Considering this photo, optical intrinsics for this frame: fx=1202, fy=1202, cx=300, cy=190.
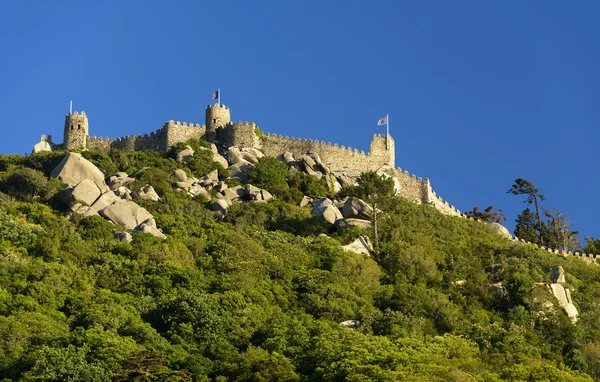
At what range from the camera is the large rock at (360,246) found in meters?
59.3

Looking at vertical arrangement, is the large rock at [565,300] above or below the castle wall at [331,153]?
below

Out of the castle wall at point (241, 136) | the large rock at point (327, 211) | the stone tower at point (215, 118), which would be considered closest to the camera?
the large rock at point (327, 211)

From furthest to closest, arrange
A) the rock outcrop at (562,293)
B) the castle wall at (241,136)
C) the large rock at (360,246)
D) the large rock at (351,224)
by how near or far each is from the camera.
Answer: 1. the castle wall at (241,136)
2. the large rock at (351,224)
3. the large rock at (360,246)
4. the rock outcrop at (562,293)

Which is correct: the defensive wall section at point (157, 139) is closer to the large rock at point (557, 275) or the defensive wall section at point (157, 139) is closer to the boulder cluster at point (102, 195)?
the boulder cluster at point (102, 195)

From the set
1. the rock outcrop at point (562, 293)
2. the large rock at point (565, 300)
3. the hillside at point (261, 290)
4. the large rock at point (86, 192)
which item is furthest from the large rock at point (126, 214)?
the large rock at point (565, 300)

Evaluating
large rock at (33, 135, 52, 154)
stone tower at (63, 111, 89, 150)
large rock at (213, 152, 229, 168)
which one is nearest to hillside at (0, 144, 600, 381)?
large rock at (213, 152, 229, 168)

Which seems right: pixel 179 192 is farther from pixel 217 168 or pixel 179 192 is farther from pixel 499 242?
pixel 499 242

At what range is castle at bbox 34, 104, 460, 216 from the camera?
7356 cm

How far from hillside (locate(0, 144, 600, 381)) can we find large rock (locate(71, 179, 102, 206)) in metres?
0.51

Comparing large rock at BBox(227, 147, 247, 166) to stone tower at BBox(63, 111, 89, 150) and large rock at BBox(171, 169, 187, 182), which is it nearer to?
large rock at BBox(171, 169, 187, 182)

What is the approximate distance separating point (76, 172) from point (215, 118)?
40.1 ft

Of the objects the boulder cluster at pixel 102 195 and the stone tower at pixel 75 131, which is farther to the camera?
the stone tower at pixel 75 131

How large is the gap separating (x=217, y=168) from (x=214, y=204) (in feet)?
17.7

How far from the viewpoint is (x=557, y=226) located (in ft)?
248
